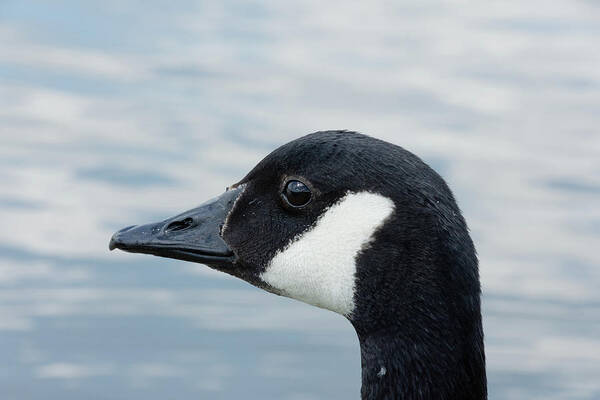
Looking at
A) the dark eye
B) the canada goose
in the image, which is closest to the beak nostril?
the canada goose

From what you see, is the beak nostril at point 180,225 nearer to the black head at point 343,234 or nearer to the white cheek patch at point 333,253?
the black head at point 343,234

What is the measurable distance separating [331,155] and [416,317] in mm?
821

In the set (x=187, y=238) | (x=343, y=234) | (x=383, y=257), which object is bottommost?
(x=383, y=257)

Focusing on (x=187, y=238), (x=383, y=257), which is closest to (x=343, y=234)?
(x=383, y=257)

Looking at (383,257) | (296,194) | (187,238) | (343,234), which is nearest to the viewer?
(383,257)

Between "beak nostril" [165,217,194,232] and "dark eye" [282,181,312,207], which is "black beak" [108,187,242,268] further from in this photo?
"dark eye" [282,181,312,207]

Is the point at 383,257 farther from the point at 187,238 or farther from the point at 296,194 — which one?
the point at 187,238

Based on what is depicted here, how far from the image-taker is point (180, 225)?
646 centimetres

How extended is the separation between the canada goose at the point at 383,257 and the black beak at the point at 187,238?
0.88 feet

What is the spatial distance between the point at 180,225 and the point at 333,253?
923 millimetres

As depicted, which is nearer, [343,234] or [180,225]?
[343,234]

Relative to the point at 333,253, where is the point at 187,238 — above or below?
above

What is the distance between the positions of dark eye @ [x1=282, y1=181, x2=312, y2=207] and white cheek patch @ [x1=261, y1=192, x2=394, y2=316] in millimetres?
131

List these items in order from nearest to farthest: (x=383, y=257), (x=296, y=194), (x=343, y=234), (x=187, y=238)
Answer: (x=383, y=257) → (x=343, y=234) → (x=296, y=194) → (x=187, y=238)
